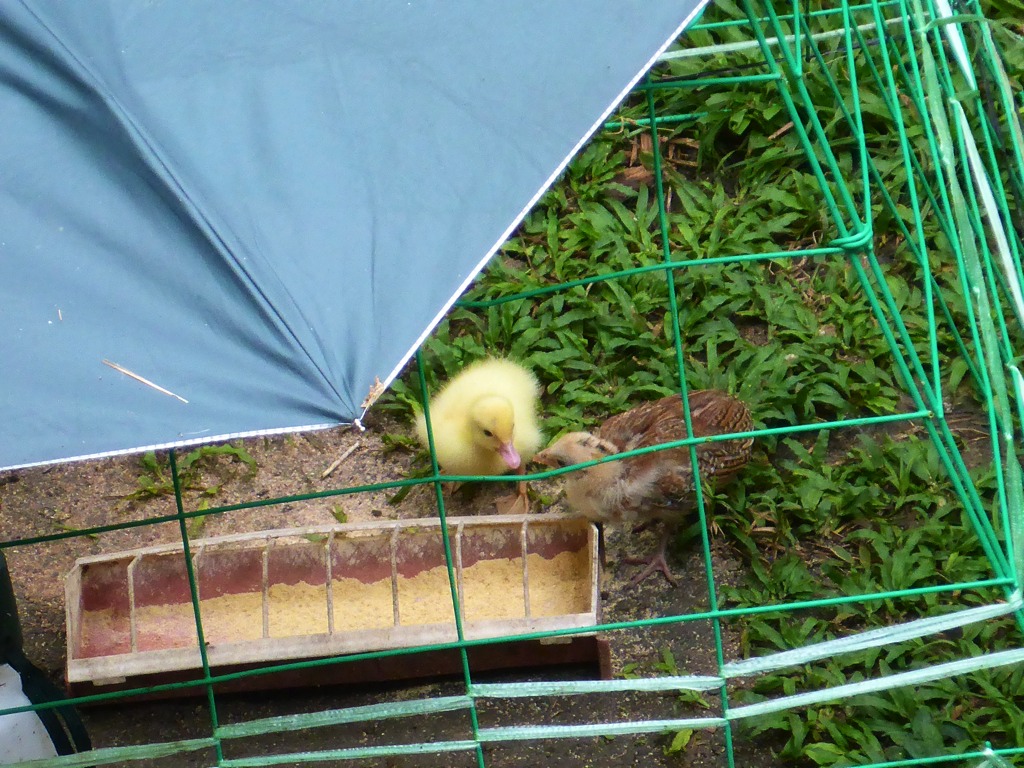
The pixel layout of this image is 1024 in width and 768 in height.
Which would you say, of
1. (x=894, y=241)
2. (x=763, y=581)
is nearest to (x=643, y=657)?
(x=763, y=581)

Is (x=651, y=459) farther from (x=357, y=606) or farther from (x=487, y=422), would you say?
(x=357, y=606)

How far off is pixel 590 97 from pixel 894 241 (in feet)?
9.01

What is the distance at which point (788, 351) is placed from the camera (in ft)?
13.3

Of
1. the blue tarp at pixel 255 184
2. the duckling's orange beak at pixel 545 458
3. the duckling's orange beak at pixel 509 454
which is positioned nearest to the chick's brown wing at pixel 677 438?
the duckling's orange beak at pixel 545 458

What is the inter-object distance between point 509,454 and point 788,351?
4.18 feet

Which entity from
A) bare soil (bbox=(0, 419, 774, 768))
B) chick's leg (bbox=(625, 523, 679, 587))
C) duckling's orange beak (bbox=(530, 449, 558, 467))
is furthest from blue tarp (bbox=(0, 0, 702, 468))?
chick's leg (bbox=(625, 523, 679, 587))

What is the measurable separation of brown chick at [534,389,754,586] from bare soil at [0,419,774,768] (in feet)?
1.23

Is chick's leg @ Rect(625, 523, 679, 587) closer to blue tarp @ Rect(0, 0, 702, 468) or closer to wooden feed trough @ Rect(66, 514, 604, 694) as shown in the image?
wooden feed trough @ Rect(66, 514, 604, 694)

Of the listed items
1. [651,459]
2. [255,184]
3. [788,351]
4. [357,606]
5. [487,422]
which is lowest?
[357,606]

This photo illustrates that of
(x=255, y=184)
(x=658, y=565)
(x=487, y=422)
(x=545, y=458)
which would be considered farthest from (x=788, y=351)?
(x=255, y=184)

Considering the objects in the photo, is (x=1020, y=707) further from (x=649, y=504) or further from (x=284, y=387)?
(x=284, y=387)

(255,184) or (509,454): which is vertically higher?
(255,184)

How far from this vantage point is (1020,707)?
3.18 metres

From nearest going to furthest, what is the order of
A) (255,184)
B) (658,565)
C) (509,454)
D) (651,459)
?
(255,184), (651,459), (509,454), (658,565)
